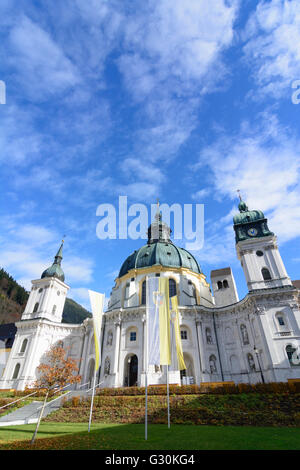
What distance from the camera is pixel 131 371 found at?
38219 millimetres

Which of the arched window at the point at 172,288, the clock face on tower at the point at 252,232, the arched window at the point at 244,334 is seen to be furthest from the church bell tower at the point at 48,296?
the clock face on tower at the point at 252,232

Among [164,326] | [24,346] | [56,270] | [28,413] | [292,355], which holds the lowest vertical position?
[28,413]

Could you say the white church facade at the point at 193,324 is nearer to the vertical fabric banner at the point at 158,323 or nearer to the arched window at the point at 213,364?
the arched window at the point at 213,364

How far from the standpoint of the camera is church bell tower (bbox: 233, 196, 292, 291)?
118 ft

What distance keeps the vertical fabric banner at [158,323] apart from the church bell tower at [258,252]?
74.4ft

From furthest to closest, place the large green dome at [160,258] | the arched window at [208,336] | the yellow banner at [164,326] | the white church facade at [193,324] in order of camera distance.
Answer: the large green dome at [160,258]
the arched window at [208,336]
the white church facade at [193,324]
the yellow banner at [164,326]

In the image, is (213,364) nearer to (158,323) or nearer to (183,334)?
(183,334)

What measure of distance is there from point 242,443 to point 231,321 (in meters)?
29.8

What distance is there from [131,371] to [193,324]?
1180 centimetres

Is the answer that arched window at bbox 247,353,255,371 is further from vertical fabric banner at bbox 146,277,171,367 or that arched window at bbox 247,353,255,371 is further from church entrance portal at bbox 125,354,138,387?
vertical fabric banner at bbox 146,277,171,367

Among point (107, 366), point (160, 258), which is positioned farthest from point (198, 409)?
point (160, 258)

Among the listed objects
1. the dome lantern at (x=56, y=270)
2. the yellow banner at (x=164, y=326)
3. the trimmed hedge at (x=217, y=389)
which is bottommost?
the trimmed hedge at (x=217, y=389)

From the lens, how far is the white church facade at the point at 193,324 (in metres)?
32.3

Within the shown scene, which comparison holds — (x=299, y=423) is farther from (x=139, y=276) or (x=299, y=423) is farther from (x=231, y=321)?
(x=139, y=276)
